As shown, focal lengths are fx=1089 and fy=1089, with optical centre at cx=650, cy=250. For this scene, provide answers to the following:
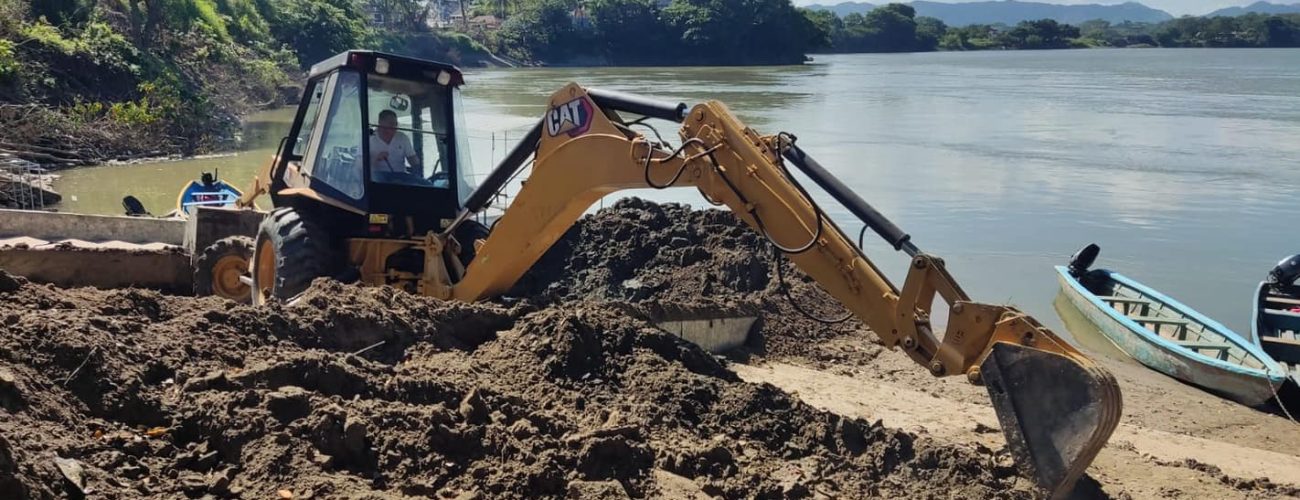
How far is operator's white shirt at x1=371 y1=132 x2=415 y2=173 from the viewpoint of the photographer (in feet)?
25.0

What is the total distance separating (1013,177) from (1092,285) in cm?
1051

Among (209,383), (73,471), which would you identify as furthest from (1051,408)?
(73,471)

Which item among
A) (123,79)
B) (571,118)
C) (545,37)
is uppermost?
(545,37)

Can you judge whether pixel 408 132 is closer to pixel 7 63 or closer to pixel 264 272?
pixel 264 272

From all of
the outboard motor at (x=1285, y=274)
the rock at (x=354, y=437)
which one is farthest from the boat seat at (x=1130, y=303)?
the rock at (x=354, y=437)

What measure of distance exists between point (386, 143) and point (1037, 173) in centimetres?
1919

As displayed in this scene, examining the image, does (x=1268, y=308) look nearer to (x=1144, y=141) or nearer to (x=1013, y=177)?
(x=1013, y=177)

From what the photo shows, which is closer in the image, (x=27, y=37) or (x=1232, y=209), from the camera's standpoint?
(x=1232, y=209)

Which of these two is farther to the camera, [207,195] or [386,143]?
[207,195]

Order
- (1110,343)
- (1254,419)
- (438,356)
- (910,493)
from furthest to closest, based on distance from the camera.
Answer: (1110,343) < (1254,419) < (438,356) < (910,493)

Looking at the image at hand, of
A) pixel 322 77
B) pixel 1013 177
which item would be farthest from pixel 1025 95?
pixel 322 77

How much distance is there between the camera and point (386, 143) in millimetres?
7684

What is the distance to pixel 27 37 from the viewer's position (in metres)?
23.0

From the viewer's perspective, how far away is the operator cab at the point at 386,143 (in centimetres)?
754
